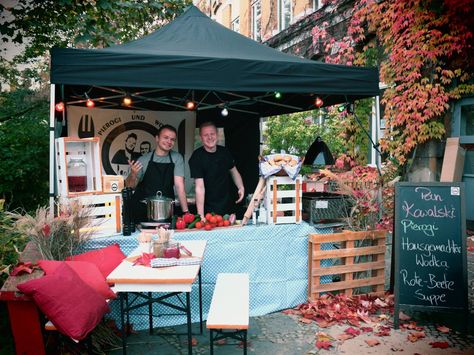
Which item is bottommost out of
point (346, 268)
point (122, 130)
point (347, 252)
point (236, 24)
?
point (346, 268)

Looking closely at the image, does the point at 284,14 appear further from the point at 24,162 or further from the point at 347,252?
the point at 347,252

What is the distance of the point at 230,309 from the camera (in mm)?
2984

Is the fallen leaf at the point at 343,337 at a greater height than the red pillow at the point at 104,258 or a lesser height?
lesser

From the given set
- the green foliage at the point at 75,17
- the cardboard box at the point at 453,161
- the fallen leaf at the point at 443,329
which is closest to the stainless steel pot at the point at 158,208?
the fallen leaf at the point at 443,329

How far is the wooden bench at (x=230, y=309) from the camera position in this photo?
2781 millimetres

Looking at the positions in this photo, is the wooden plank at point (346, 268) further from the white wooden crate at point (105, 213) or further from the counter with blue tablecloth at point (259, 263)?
the white wooden crate at point (105, 213)

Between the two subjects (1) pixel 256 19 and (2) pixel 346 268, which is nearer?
(2) pixel 346 268

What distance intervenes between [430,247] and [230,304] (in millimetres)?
2048

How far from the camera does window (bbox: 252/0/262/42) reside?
16266mm

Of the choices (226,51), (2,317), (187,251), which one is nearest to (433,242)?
(187,251)

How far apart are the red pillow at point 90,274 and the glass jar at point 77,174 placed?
36.8 inches

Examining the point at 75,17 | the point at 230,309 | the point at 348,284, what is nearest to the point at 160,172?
the point at 230,309

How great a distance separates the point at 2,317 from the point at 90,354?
83 cm

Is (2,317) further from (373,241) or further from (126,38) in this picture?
(126,38)
